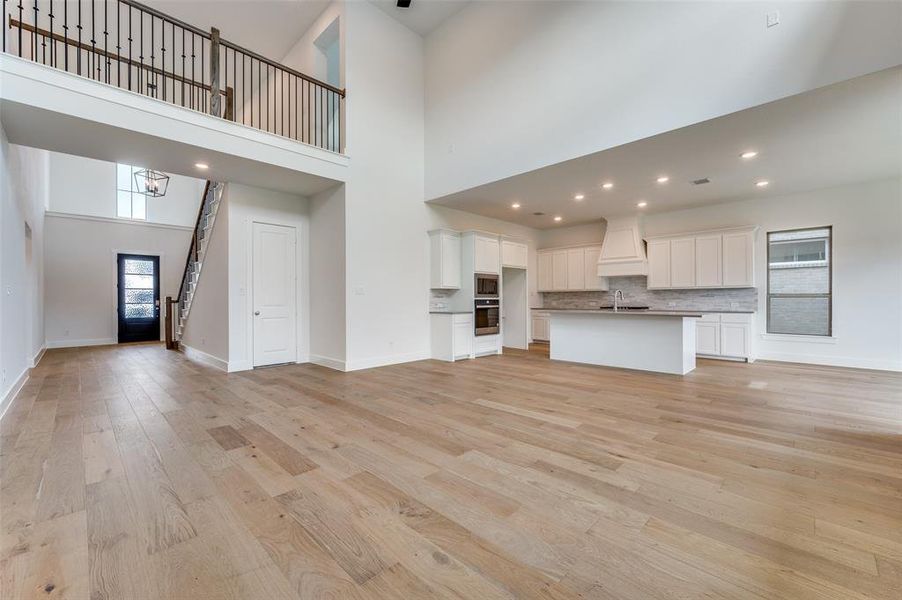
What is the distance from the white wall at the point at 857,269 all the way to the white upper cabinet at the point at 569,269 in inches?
111

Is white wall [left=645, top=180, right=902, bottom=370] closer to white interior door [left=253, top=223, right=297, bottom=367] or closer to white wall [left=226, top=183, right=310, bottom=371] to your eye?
white interior door [left=253, top=223, right=297, bottom=367]

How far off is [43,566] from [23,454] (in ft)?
5.38

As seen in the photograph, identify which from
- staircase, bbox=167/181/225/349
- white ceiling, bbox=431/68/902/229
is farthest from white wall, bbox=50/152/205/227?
white ceiling, bbox=431/68/902/229

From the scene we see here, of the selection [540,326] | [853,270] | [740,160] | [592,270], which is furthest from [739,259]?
[540,326]

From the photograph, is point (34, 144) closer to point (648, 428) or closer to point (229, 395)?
point (229, 395)

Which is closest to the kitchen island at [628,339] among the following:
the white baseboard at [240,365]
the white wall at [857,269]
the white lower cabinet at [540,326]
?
the white wall at [857,269]

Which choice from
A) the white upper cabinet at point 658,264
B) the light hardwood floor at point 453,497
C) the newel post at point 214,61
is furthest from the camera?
the white upper cabinet at point 658,264

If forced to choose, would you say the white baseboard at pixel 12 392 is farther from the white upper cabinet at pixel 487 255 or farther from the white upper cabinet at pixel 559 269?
the white upper cabinet at pixel 559 269

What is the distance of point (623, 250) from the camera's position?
740cm

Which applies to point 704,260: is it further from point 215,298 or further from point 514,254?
point 215,298

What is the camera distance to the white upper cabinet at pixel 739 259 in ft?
20.2

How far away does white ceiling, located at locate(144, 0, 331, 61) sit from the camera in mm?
5863

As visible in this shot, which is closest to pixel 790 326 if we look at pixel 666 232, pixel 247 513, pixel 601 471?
pixel 666 232

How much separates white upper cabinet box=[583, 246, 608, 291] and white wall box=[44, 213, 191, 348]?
36.8 feet
